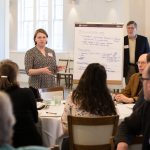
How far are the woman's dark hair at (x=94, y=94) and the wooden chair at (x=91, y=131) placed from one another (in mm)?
130

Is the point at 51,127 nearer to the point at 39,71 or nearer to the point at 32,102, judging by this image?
the point at 32,102

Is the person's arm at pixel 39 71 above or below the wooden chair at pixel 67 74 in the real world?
above

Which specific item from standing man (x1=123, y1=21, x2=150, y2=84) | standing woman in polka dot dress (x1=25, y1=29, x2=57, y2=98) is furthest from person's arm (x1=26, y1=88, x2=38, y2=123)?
standing man (x1=123, y1=21, x2=150, y2=84)

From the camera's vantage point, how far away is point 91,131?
3.24 meters

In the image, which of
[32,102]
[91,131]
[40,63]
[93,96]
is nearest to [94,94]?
[93,96]

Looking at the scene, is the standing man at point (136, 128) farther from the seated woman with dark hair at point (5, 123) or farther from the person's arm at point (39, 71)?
the person's arm at point (39, 71)

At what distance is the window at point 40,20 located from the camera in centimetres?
1556

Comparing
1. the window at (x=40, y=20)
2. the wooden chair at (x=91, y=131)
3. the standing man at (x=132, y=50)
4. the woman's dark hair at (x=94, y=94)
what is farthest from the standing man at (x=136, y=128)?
the window at (x=40, y=20)

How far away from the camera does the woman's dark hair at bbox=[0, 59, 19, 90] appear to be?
3250mm

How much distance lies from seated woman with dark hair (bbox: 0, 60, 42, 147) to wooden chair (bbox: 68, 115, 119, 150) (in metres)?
0.35

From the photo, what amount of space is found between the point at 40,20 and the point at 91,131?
13.1 m

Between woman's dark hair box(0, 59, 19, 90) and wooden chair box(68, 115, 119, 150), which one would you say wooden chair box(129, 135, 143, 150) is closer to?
wooden chair box(68, 115, 119, 150)

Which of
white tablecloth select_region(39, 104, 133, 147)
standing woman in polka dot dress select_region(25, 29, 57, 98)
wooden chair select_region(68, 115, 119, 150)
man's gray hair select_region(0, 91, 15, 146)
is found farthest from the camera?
standing woman in polka dot dress select_region(25, 29, 57, 98)

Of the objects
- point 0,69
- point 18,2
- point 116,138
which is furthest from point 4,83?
point 18,2
